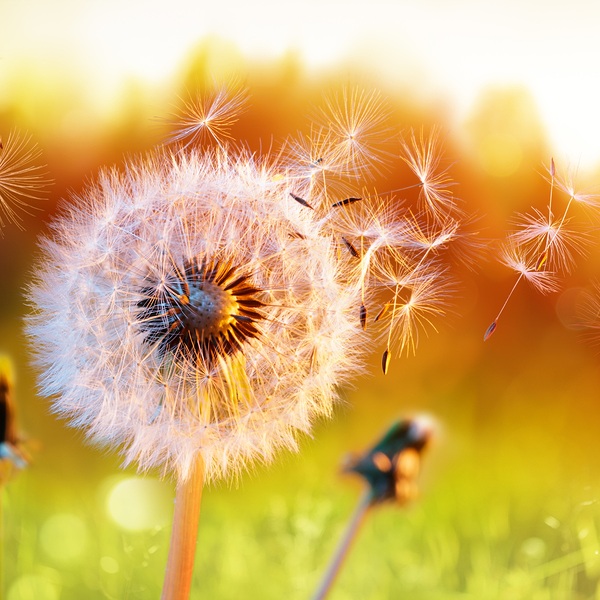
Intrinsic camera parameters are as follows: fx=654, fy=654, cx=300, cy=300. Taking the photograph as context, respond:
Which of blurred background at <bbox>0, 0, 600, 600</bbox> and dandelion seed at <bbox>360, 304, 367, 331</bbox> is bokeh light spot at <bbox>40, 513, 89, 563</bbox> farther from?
dandelion seed at <bbox>360, 304, 367, 331</bbox>

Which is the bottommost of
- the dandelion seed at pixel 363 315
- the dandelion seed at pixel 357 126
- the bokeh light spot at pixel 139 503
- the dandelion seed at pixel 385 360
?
the bokeh light spot at pixel 139 503

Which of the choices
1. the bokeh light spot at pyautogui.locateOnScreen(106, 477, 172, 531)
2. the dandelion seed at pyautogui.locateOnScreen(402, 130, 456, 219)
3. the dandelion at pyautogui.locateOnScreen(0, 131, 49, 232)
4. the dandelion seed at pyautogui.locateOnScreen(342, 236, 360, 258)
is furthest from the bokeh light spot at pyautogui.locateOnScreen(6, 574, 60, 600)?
the dandelion seed at pyautogui.locateOnScreen(402, 130, 456, 219)

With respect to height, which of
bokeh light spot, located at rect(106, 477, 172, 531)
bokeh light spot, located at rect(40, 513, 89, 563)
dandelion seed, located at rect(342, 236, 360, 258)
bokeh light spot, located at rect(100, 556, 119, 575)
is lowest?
bokeh light spot, located at rect(100, 556, 119, 575)

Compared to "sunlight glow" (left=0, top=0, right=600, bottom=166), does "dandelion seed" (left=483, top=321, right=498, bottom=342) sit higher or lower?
lower

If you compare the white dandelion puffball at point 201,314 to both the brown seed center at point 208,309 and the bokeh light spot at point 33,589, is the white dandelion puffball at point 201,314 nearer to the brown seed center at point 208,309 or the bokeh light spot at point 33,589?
the brown seed center at point 208,309

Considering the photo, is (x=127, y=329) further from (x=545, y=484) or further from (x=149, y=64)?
(x=545, y=484)

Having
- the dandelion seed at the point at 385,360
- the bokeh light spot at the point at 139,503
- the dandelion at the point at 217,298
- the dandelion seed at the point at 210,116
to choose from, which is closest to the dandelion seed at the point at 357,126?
the dandelion at the point at 217,298
